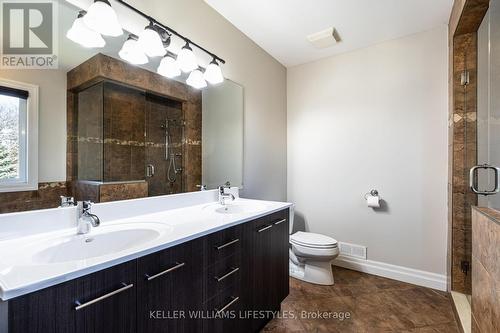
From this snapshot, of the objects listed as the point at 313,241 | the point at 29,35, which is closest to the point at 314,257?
the point at 313,241

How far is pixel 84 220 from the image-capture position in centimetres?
106

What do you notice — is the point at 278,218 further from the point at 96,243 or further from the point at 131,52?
the point at 131,52

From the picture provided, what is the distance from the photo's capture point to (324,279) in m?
2.23

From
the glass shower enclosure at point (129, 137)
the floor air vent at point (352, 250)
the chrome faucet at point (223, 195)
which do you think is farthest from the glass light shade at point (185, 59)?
the floor air vent at point (352, 250)

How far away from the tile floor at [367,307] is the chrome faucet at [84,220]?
4.30 feet

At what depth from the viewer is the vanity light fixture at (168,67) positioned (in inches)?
62.7

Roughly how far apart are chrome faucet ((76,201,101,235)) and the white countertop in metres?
0.03

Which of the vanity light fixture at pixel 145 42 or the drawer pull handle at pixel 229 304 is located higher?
the vanity light fixture at pixel 145 42

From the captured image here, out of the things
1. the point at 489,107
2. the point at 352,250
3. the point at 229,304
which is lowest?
the point at 352,250

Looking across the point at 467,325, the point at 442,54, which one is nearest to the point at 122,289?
the point at 467,325

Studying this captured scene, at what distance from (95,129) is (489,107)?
247 cm

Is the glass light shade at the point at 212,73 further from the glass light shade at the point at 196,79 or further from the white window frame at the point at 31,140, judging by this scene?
the white window frame at the point at 31,140

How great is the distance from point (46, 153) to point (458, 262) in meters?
2.81

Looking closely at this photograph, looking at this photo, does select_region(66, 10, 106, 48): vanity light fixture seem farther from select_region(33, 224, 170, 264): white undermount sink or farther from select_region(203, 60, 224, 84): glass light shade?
select_region(33, 224, 170, 264): white undermount sink
